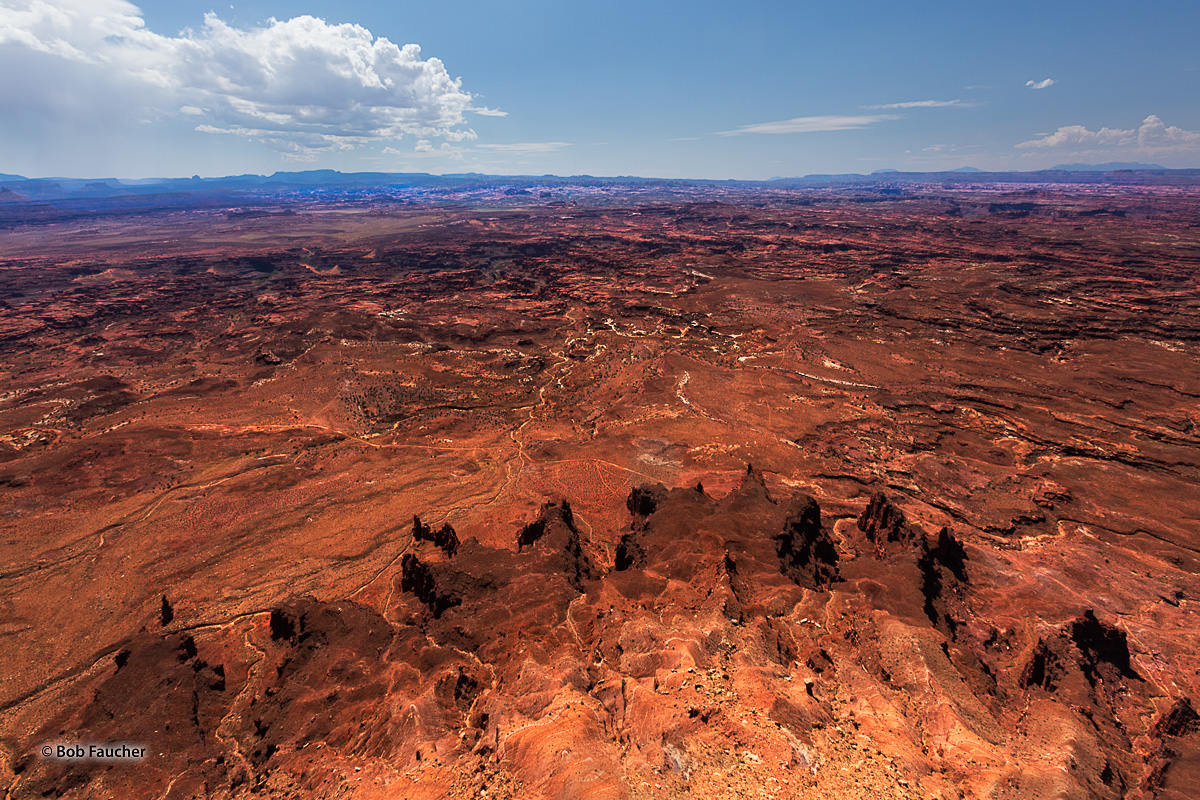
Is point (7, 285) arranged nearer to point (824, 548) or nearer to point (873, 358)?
point (824, 548)

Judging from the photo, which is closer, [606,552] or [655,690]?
[655,690]

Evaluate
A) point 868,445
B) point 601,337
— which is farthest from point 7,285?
point 868,445

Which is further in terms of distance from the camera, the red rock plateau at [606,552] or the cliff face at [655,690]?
the red rock plateau at [606,552]

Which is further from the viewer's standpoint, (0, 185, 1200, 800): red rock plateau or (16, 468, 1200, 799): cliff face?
(0, 185, 1200, 800): red rock plateau

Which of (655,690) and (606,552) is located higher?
(655,690)
